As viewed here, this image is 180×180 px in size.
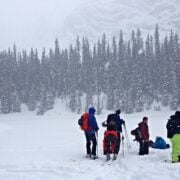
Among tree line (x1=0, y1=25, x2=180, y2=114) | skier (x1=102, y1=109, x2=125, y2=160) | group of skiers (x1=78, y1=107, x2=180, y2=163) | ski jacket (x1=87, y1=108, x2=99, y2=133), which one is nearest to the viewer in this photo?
group of skiers (x1=78, y1=107, x2=180, y2=163)

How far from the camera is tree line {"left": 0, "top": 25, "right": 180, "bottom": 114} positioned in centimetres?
8844

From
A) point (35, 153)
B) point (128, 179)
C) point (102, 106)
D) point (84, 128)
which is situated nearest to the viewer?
point (128, 179)

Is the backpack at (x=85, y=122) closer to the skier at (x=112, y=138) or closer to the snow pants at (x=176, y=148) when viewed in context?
the skier at (x=112, y=138)

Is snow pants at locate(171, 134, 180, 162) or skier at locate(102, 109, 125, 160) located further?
skier at locate(102, 109, 125, 160)

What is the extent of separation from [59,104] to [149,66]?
2261 cm

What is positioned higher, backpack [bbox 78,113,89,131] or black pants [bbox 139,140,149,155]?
backpack [bbox 78,113,89,131]

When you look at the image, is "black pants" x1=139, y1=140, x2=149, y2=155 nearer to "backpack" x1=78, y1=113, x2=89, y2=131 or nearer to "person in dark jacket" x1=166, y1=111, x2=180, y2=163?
"person in dark jacket" x1=166, y1=111, x2=180, y2=163

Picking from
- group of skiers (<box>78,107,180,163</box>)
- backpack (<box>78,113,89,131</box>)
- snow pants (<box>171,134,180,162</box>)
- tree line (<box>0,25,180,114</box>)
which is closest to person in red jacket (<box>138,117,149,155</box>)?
group of skiers (<box>78,107,180,163</box>)

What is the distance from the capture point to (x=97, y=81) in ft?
317

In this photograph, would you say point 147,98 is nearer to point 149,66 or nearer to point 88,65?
point 149,66

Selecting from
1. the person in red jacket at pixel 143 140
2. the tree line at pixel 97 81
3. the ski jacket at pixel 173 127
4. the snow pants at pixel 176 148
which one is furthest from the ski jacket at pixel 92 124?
the tree line at pixel 97 81

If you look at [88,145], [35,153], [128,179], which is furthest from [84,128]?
[128,179]

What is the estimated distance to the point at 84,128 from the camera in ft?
56.3

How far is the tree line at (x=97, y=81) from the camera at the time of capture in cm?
8844
